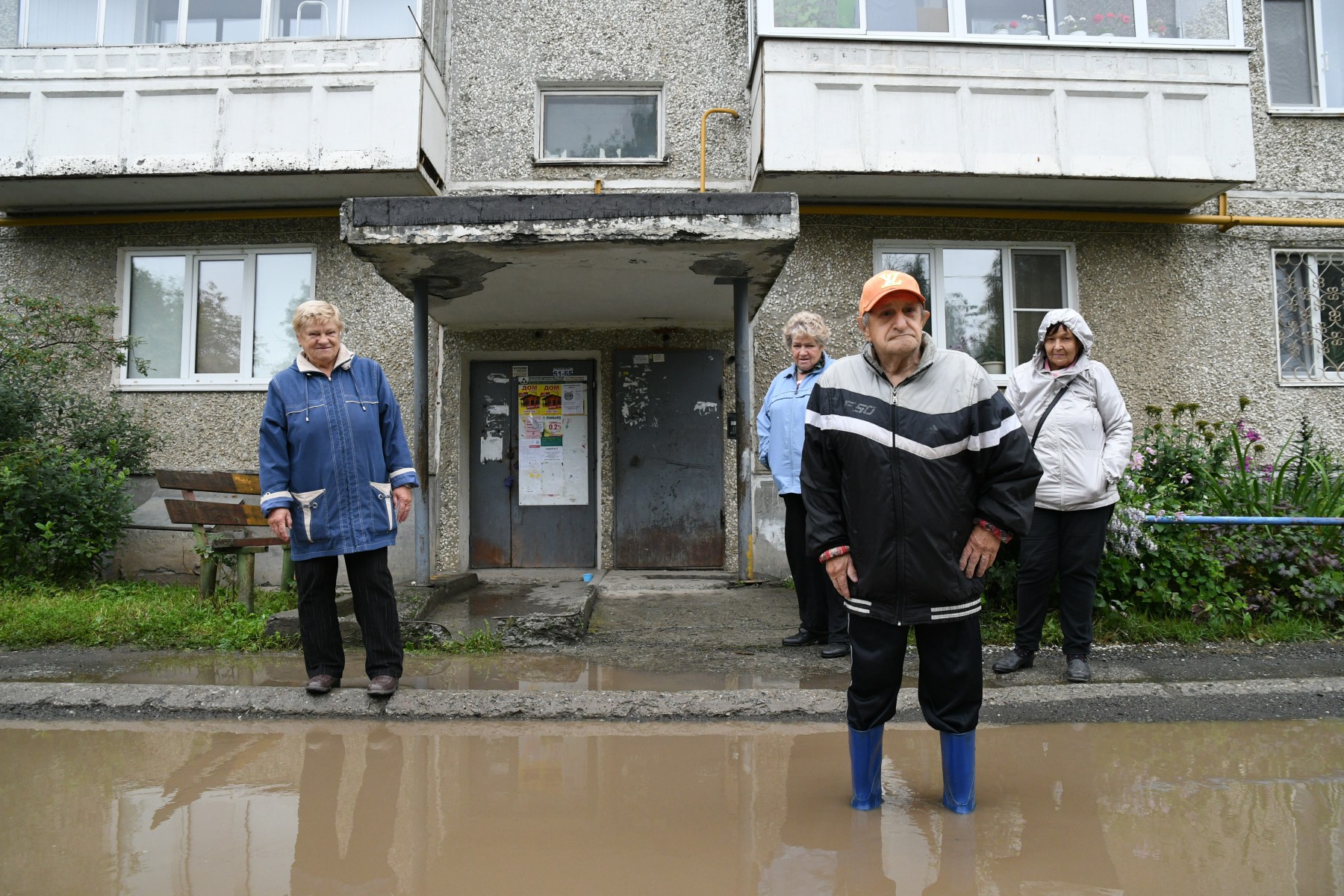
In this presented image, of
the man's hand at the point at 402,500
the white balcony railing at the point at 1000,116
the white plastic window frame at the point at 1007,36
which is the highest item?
the white plastic window frame at the point at 1007,36

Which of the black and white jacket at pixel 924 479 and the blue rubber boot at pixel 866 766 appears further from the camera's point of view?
the blue rubber boot at pixel 866 766

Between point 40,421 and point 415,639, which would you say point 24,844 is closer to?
point 415,639

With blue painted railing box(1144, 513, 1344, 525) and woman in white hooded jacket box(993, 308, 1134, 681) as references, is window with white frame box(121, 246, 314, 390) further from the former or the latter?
blue painted railing box(1144, 513, 1344, 525)

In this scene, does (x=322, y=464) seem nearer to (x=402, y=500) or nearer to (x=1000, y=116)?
(x=402, y=500)

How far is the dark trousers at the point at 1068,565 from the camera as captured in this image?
4148 mm

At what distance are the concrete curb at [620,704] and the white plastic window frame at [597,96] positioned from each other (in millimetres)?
6260

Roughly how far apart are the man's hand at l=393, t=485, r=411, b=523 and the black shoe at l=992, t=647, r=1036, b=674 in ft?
9.88

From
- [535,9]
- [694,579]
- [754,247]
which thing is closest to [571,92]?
[535,9]

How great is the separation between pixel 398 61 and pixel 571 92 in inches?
72.2

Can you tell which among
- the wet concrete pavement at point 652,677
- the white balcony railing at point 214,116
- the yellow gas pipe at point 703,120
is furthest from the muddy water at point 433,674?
the yellow gas pipe at point 703,120

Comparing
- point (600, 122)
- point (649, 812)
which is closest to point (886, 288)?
point (649, 812)

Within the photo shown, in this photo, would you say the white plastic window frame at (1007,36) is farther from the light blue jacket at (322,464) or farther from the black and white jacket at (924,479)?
the black and white jacket at (924,479)

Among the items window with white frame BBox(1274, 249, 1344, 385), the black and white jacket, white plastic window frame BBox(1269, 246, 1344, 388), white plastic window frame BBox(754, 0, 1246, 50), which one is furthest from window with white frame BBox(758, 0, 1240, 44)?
the black and white jacket

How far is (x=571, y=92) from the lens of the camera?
897 centimetres
